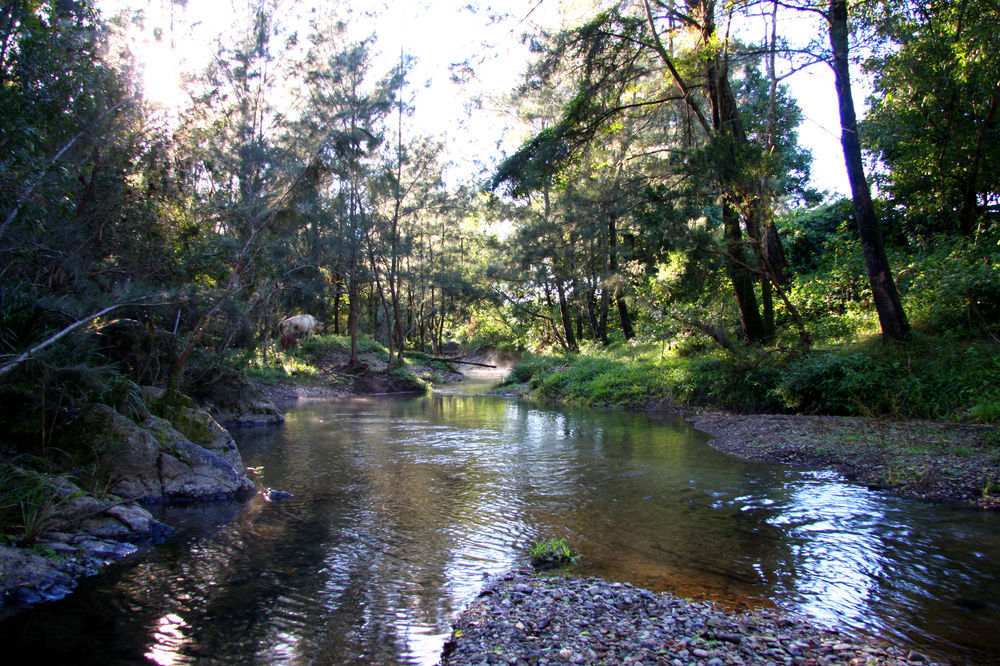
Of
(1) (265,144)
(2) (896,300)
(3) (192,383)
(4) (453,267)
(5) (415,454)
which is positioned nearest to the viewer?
(5) (415,454)

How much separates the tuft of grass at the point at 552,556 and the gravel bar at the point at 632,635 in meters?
0.80

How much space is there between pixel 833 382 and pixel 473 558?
9870 millimetres

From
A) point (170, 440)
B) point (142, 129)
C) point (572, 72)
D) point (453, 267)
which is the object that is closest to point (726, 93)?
point (572, 72)

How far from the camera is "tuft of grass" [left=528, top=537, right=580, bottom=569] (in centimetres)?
525

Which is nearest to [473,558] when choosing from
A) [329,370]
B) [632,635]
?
[632,635]

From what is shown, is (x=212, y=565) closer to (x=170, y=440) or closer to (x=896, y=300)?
(x=170, y=440)

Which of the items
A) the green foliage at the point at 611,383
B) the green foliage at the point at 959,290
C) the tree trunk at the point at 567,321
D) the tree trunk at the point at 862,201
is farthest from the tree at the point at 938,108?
the tree trunk at the point at 567,321

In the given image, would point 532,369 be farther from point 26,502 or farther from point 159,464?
point 26,502

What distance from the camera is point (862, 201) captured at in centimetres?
1193

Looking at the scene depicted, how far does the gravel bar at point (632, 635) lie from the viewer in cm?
337

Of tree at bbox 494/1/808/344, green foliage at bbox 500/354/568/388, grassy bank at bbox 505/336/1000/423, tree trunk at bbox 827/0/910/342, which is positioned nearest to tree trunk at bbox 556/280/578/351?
green foliage at bbox 500/354/568/388

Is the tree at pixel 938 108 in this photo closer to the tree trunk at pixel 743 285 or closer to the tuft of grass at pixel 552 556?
the tree trunk at pixel 743 285

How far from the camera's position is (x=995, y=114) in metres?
13.7

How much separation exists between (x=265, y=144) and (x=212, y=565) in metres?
16.0
